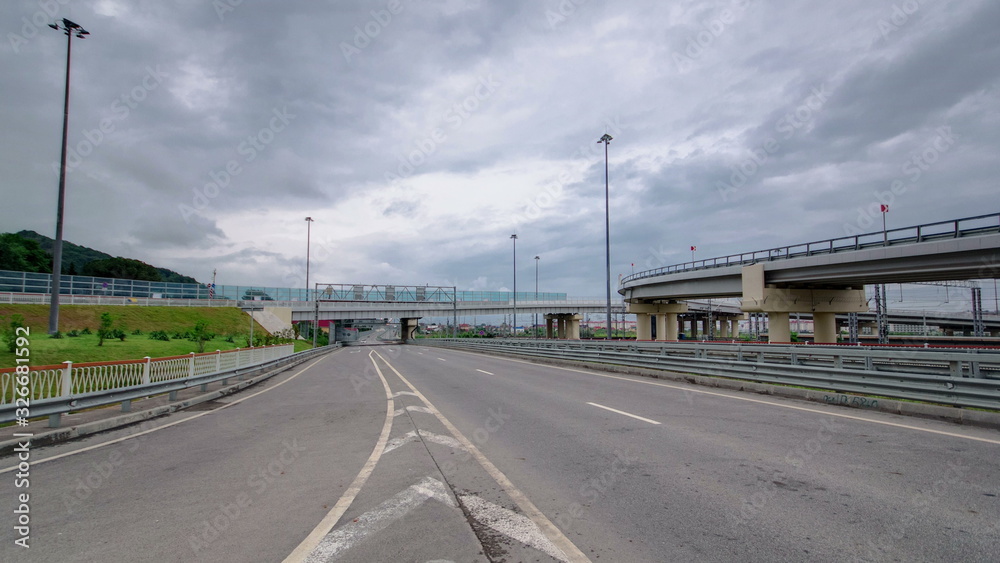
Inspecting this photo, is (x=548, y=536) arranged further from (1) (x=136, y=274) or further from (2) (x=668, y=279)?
(1) (x=136, y=274)

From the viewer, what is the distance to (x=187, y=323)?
1875 inches

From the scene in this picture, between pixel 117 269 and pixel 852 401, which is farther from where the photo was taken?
pixel 117 269

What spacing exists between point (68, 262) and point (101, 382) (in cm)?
12560

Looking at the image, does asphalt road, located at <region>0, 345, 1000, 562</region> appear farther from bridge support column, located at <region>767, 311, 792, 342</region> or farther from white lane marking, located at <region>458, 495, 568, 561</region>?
bridge support column, located at <region>767, 311, 792, 342</region>

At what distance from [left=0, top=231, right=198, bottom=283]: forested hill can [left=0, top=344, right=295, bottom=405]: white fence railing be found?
82249 millimetres

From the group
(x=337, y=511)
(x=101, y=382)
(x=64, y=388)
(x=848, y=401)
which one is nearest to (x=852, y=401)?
(x=848, y=401)

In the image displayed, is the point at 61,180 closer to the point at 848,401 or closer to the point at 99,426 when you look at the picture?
the point at 99,426

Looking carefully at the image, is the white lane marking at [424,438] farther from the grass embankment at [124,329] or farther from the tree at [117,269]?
the tree at [117,269]

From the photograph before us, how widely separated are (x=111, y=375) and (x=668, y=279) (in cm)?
4131

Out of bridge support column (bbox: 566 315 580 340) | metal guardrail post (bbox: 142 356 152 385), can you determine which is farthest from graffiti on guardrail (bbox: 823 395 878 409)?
bridge support column (bbox: 566 315 580 340)

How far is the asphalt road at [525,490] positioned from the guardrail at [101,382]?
1031 millimetres

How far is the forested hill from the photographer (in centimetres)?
7481

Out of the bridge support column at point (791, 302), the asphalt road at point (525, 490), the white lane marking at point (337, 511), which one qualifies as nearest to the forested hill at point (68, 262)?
the asphalt road at point (525, 490)

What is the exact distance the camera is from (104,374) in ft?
34.9
